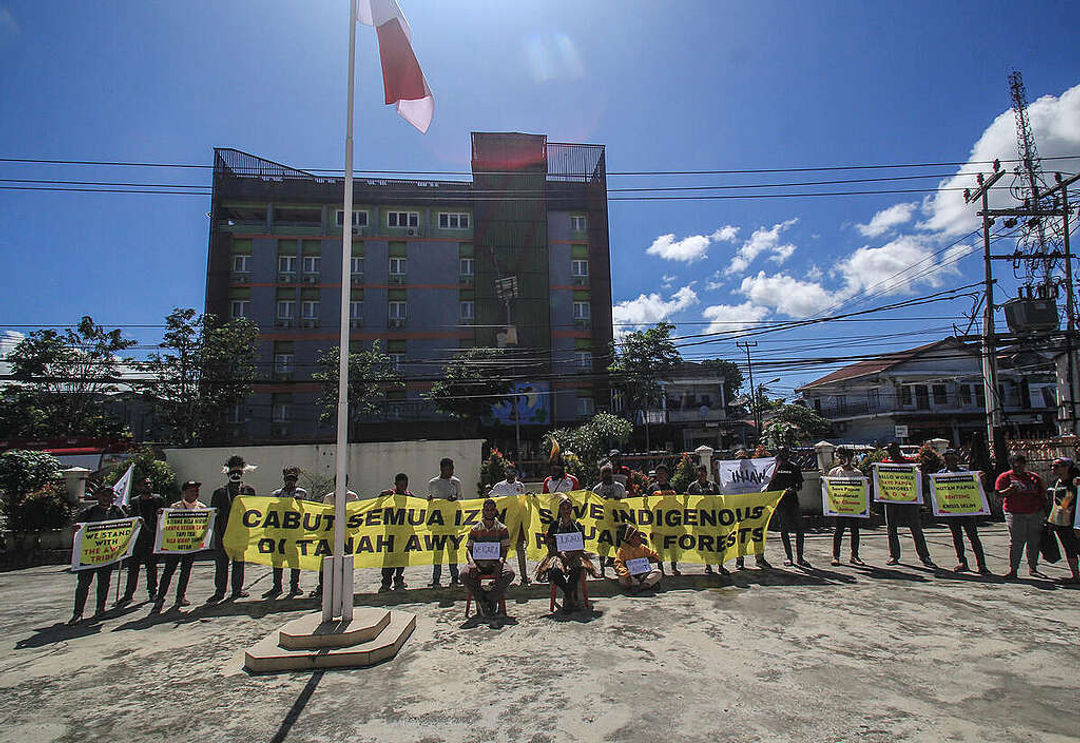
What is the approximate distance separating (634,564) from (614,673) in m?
2.91

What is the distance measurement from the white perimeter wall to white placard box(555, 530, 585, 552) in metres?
10.8

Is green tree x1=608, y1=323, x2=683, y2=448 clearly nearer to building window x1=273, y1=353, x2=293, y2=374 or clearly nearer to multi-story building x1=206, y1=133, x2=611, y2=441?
multi-story building x1=206, y1=133, x2=611, y2=441

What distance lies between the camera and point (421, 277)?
43281 millimetres

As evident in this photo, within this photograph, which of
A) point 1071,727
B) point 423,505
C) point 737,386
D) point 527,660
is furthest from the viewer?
point 737,386

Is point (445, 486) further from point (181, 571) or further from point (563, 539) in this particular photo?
point (181, 571)

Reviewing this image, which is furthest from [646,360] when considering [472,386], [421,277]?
[421,277]

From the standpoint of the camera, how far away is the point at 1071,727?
3699mm

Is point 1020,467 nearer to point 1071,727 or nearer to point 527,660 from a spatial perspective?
point 1071,727

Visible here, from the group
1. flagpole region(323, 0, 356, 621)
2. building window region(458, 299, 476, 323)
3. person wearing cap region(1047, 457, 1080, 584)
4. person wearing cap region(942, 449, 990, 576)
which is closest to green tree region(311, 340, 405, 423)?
building window region(458, 299, 476, 323)

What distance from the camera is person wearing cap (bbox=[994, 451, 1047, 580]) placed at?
7.66 metres

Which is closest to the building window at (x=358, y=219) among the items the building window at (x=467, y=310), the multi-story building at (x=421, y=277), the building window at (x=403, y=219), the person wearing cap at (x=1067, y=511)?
the multi-story building at (x=421, y=277)

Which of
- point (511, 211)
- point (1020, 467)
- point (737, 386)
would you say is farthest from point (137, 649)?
point (737, 386)

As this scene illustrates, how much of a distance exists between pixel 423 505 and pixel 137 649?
3682 mm

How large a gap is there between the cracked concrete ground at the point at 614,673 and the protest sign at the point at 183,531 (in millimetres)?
846
